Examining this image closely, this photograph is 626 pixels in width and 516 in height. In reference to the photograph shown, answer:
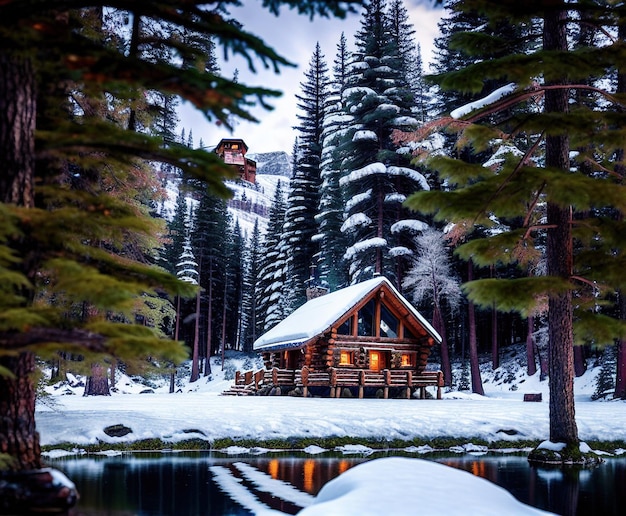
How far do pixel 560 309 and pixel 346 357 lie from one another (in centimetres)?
1549

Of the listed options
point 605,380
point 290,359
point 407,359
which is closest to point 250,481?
point 407,359

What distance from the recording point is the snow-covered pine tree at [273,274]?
50406 millimetres

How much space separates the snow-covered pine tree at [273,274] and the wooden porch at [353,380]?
65.8ft

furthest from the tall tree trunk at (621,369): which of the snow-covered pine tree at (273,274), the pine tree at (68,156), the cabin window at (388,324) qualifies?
the snow-covered pine tree at (273,274)

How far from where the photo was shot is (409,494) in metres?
5.55

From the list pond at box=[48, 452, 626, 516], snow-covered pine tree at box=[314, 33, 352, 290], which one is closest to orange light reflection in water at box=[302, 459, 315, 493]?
pond at box=[48, 452, 626, 516]

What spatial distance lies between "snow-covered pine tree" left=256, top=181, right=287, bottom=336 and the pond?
34.8 meters

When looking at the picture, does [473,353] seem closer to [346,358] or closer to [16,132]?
A: [346,358]

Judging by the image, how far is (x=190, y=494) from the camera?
848cm

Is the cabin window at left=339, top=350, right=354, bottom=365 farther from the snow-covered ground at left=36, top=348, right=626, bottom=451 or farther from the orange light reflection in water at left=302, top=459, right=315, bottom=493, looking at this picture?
the orange light reflection in water at left=302, top=459, right=315, bottom=493

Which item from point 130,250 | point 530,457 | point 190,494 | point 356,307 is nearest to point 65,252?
point 190,494

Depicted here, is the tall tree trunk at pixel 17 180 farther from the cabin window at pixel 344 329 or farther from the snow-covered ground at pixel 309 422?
the cabin window at pixel 344 329

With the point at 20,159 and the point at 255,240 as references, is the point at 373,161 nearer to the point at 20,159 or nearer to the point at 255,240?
the point at 20,159

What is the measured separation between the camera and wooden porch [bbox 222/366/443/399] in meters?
24.9
